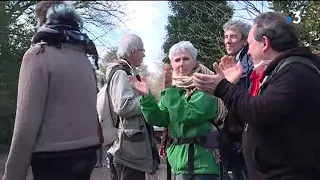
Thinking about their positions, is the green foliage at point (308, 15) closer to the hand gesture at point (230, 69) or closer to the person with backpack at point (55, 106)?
the hand gesture at point (230, 69)

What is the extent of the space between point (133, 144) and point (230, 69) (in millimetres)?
1442

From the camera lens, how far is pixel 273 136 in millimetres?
2760

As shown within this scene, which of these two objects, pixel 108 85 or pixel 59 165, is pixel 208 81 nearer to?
pixel 59 165

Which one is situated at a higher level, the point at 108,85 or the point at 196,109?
the point at 108,85

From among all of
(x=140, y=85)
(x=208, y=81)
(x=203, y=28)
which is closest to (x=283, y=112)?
(x=208, y=81)

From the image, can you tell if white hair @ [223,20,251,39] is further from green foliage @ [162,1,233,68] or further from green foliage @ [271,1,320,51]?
green foliage @ [162,1,233,68]

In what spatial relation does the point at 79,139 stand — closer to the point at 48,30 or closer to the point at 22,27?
the point at 48,30

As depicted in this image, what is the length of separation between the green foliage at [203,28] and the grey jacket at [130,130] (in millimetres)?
8432

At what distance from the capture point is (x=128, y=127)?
4449 millimetres

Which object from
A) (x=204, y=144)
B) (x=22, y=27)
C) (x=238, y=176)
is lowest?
(x=238, y=176)

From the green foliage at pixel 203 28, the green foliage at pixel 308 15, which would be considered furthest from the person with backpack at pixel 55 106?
the green foliage at pixel 203 28

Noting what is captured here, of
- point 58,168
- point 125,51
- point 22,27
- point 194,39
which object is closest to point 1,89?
point 22,27

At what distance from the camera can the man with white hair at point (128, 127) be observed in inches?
173

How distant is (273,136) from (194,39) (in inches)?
455
